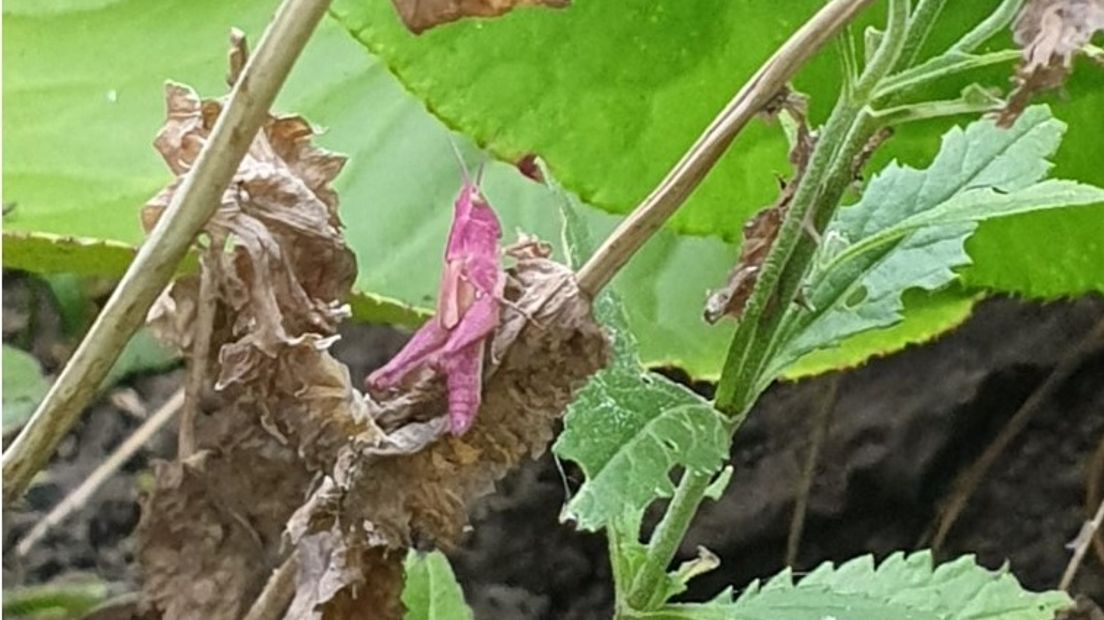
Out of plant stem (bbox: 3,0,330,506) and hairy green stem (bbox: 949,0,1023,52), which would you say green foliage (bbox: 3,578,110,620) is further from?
hairy green stem (bbox: 949,0,1023,52)

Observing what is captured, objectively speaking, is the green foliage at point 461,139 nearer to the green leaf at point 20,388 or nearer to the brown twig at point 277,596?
the green leaf at point 20,388

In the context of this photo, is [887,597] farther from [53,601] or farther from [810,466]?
[53,601]

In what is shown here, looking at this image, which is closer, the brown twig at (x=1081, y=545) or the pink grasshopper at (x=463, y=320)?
the pink grasshopper at (x=463, y=320)

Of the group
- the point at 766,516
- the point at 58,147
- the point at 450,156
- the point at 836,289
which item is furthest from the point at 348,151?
the point at 836,289

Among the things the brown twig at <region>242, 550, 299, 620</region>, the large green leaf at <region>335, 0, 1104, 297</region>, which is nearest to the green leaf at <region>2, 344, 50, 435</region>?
the large green leaf at <region>335, 0, 1104, 297</region>

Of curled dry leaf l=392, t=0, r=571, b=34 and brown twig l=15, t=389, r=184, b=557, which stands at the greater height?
curled dry leaf l=392, t=0, r=571, b=34

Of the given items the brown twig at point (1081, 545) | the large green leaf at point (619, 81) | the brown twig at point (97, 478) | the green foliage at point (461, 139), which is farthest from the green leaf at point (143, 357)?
the brown twig at point (1081, 545)
